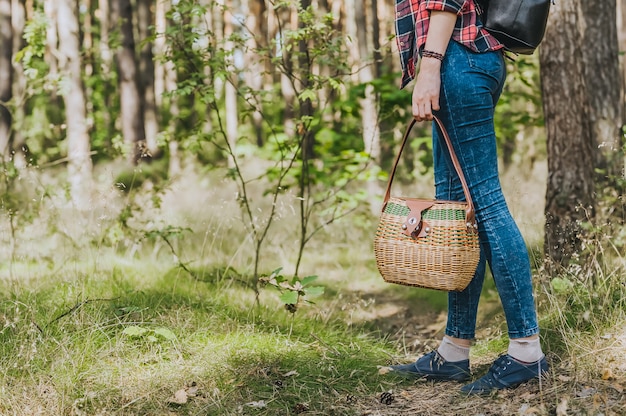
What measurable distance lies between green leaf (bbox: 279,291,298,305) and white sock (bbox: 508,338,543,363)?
101 cm

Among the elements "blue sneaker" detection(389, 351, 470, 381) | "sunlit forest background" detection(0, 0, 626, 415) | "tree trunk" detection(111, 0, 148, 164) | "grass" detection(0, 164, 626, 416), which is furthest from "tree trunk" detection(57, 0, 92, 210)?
"blue sneaker" detection(389, 351, 470, 381)

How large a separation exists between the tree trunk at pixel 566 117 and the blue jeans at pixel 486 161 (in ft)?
5.19

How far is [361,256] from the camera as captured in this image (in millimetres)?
5742

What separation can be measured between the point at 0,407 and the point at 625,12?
1229 centimetres

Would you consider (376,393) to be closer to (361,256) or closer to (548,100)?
(548,100)

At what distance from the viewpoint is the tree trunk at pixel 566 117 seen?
12.9 ft

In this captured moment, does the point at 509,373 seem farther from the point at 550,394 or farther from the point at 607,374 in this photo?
the point at 607,374

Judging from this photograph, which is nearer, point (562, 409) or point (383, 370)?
point (562, 409)

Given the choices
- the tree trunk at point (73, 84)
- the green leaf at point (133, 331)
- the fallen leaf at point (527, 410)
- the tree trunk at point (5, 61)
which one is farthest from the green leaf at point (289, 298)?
the tree trunk at point (5, 61)

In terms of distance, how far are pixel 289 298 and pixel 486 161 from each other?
1.12 meters

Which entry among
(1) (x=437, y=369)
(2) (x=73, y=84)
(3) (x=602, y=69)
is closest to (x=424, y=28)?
(1) (x=437, y=369)

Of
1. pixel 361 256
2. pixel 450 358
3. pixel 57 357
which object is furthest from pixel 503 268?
pixel 361 256

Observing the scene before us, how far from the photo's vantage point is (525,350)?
98.1 inches

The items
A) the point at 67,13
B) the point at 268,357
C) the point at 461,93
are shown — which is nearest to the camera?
the point at 461,93
